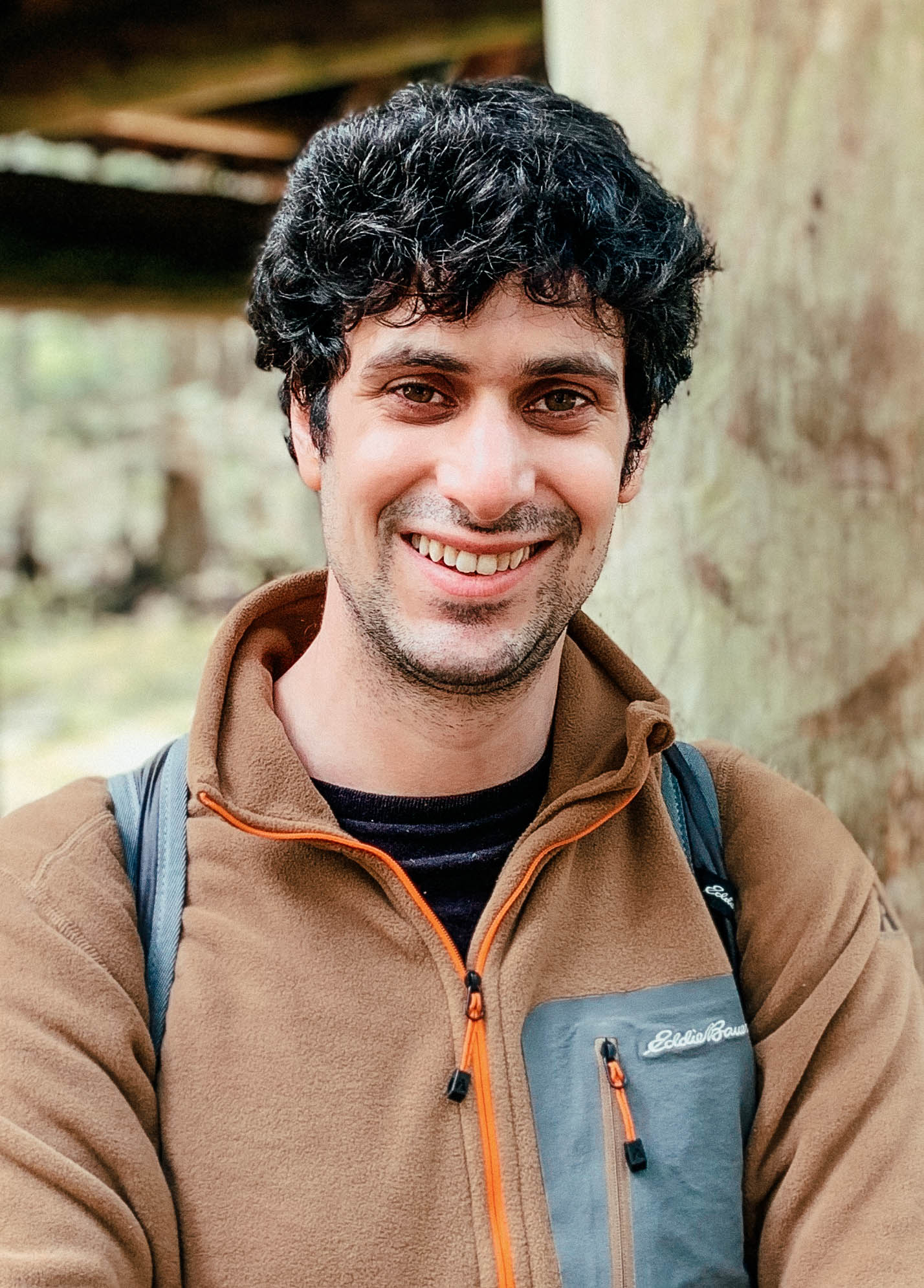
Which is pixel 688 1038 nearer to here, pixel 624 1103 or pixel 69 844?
pixel 624 1103

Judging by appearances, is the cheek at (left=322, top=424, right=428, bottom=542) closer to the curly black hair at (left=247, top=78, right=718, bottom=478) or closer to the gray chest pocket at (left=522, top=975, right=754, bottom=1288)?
the curly black hair at (left=247, top=78, right=718, bottom=478)

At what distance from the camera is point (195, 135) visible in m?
6.22

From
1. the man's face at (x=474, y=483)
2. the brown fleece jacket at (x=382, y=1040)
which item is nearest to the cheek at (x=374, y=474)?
the man's face at (x=474, y=483)

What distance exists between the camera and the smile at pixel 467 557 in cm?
193

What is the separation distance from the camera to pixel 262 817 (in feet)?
6.07

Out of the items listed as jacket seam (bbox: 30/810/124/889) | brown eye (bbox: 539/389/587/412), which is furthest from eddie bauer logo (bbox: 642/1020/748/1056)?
brown eye (bbox: 539/389/587/412)

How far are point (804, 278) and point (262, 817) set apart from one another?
1203 mm

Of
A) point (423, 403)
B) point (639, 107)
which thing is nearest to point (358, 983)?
point (423, 403)

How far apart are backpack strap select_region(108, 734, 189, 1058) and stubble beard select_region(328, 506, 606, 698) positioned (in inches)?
13.0

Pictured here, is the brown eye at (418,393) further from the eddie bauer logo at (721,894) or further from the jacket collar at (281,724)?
the eddie bauer logo at (721,894)

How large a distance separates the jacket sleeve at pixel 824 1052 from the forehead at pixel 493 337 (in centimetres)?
74

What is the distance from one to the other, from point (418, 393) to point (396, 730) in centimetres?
51

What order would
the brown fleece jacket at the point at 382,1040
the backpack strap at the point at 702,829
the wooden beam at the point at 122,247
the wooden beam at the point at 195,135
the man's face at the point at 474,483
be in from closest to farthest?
the brown fleece jacket at the point at 382,1040
the man's face at the point at 474,483
the backpack strap at the point at 702,829
the wooden beam at the point at 122,247
the wooden beam at the point at 195,135

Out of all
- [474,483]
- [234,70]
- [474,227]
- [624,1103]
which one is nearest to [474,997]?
[624,1103]
